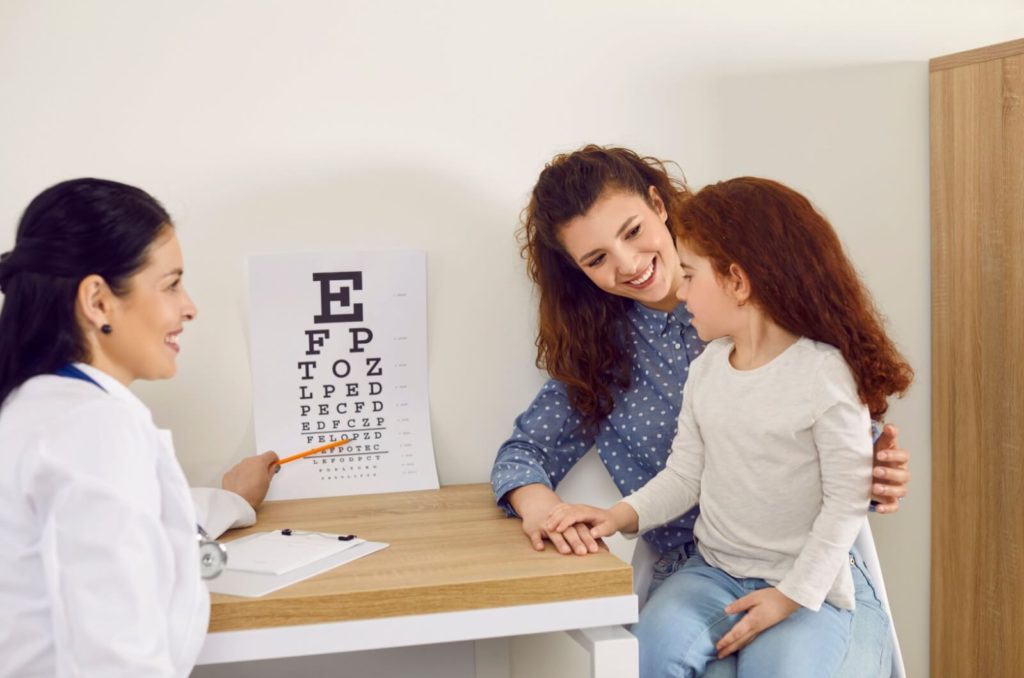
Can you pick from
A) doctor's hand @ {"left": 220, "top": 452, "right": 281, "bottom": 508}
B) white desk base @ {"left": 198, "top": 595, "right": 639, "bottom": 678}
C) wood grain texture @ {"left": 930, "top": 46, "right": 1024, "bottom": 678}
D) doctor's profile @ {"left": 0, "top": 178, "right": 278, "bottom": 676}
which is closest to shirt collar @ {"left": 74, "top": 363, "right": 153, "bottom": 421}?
doctor's profile @ {"left": 0, "top": 178, "right": 278, "bottom": 676}

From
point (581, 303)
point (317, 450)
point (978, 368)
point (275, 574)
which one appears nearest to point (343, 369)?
point (317, 450)

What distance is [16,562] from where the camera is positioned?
0.95 meters

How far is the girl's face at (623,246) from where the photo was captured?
151 centimetres

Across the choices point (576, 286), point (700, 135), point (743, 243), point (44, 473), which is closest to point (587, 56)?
point (700, 135)

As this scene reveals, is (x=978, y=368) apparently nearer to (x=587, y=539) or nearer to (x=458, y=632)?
(x=587, y=539)

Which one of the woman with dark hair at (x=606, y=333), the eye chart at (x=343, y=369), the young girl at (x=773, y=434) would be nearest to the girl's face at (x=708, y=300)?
the young girl at (x=773, y=434)

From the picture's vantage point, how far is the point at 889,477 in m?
1.25

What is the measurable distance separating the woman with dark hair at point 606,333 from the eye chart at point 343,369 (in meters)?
0.19

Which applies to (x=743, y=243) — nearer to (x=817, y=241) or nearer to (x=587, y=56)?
(x=817, y=241)

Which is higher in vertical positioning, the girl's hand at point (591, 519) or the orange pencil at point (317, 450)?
the orange pencil at point (317, 450)

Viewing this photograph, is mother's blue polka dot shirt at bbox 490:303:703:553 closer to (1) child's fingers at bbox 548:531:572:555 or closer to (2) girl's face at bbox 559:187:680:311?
Result: (2) girl's face at bbox 559:187:680:311

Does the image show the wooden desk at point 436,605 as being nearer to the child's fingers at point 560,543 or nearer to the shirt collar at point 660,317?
the child's fingers at point 560,543

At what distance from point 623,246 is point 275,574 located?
686 millimetres

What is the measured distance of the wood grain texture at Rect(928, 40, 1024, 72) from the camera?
1620mm
